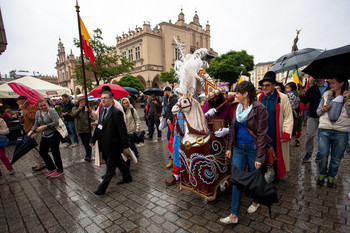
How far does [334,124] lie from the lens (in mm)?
3137

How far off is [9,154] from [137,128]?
18.9 ft

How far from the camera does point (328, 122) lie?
10.5ft

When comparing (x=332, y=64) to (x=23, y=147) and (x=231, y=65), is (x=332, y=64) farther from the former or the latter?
(x=231, y=65)

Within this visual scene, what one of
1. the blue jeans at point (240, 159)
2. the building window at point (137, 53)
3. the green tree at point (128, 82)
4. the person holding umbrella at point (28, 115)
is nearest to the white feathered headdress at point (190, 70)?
Answer: the blue jeans at point (240, 159)

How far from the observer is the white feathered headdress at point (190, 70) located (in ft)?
9.12

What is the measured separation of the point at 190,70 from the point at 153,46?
31.9m

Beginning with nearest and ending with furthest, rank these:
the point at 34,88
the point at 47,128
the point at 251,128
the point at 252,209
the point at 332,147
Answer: the point at 251,128
the point at 252,209
the point at 332,147
the point at 47,128
the point at 34,88

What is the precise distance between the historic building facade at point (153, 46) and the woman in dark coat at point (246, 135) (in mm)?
30111

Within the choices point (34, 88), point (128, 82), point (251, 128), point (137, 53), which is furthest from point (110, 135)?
point (137, 53)

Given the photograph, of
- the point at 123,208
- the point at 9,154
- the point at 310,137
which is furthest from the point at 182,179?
the point at 9,154

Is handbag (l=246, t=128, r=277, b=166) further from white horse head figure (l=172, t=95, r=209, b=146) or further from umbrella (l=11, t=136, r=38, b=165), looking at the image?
umbrella (l=11, t=136, r=38, b=165)

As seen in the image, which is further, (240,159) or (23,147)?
(23,147)

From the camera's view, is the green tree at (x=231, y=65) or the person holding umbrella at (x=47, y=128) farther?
the green tree at (x=231, y=65)

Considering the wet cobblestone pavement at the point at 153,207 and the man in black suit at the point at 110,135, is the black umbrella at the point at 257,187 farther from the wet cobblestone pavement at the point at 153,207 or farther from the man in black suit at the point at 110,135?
the man in black suit at the point at 110,135
